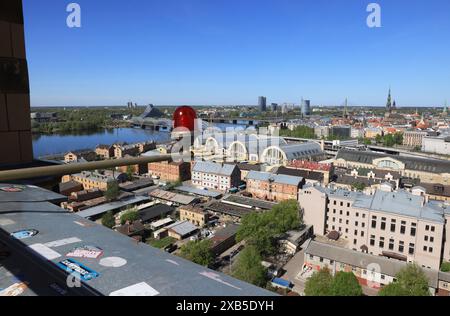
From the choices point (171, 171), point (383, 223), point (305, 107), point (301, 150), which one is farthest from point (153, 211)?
point (305, 107)

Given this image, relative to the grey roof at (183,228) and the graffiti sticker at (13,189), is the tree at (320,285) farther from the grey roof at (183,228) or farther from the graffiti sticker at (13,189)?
the graffiti sticker at (13,189)

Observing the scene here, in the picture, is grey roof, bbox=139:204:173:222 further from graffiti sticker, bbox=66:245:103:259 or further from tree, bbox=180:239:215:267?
graffiti sticker, bbox=66:245:103:259

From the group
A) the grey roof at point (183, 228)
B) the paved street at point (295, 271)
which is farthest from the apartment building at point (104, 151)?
the paved street at point (295, 271)

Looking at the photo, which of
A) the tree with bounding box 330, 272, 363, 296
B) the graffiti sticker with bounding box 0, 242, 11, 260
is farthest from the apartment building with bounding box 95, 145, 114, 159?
the graffiti sticker with bounding box 0, 242, 11, 260

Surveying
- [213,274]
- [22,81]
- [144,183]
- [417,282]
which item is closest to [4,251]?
[213,274]

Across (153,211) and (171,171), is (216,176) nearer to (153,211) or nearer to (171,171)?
(171,171)
